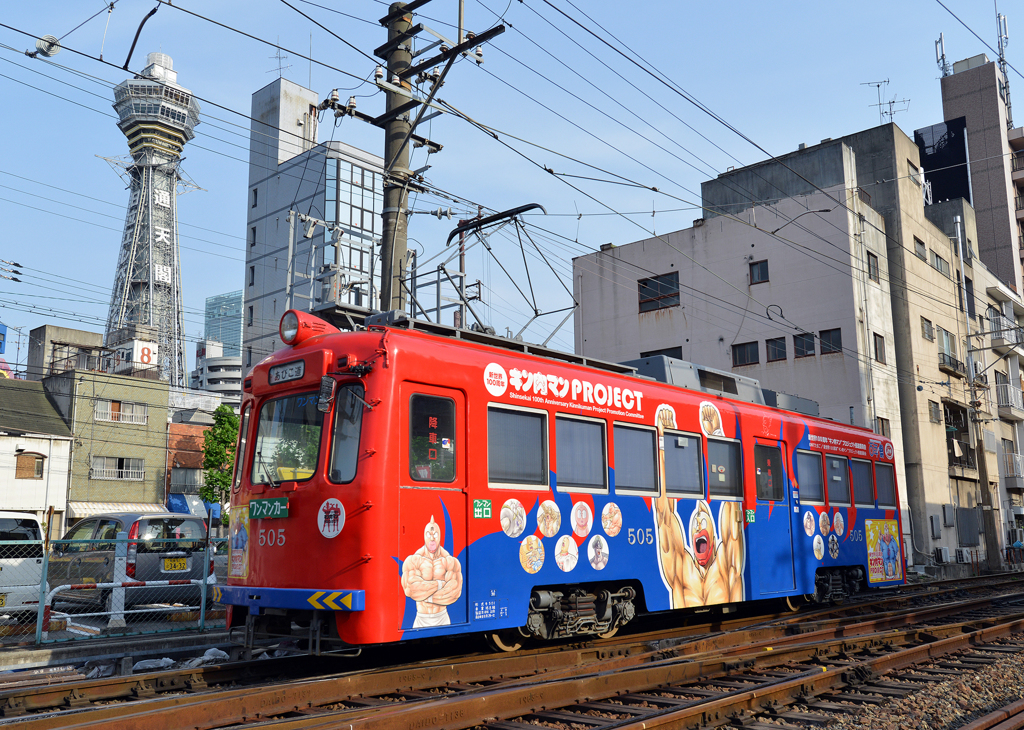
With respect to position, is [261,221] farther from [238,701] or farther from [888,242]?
[238,701]

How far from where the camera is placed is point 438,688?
737 centimetres

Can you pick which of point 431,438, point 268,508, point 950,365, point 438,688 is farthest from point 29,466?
point 950,365

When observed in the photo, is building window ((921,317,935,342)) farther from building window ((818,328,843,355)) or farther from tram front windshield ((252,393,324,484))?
tram front windshield ((252,393,324,484))

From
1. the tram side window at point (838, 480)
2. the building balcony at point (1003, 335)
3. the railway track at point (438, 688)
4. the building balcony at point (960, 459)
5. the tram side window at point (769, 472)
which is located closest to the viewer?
the railway track at point (438, 688)

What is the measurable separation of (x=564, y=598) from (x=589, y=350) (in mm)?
28210

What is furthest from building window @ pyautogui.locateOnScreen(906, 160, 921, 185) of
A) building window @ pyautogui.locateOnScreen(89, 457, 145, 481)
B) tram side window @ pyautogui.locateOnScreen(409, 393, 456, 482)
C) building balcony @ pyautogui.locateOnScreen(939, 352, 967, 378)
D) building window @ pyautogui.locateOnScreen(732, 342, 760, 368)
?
building window @ pyautogui.locateOnScreen(89, 457, 145, 481)

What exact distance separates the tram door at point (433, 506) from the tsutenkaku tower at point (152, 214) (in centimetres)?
10491

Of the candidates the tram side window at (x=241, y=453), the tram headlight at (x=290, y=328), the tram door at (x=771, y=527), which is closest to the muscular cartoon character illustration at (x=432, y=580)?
the tram side window at (x=241, y=453)

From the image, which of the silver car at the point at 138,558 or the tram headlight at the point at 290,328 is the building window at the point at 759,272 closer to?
the silver car at the point at 138,558

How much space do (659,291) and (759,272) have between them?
175 inches

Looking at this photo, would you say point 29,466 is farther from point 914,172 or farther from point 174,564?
point 914,172

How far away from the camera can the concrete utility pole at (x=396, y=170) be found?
1191cm

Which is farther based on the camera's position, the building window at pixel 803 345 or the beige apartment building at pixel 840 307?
the building window at pixel 803 345

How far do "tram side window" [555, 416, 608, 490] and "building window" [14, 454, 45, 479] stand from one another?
3371cm
